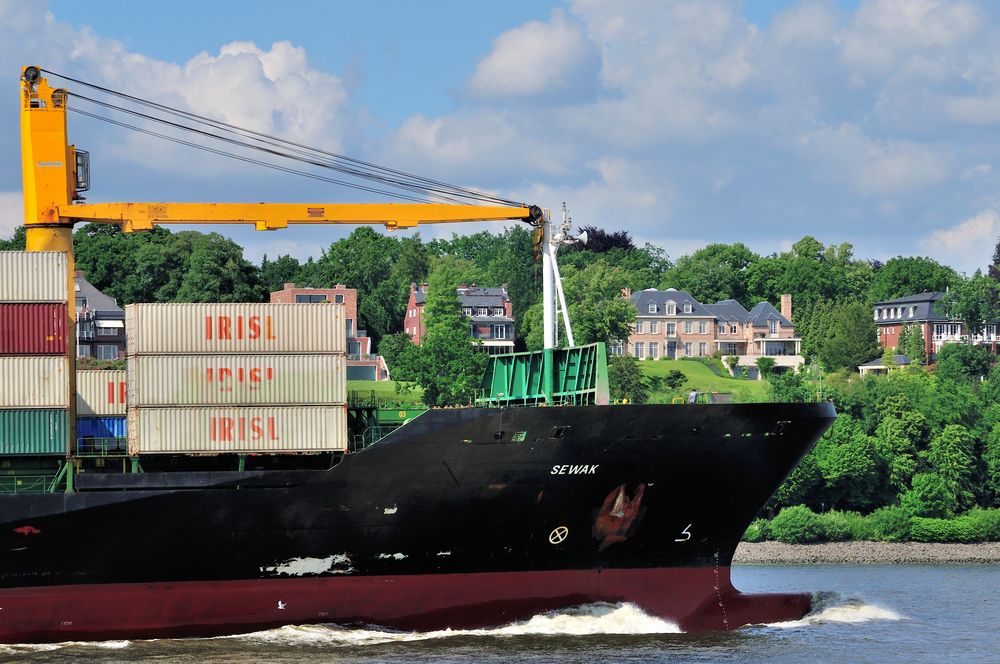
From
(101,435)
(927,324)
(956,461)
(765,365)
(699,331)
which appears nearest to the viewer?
(101,435)

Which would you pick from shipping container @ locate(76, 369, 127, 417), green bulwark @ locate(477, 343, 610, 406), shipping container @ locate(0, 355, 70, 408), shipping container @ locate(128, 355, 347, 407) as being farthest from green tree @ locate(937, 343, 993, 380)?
shipping container @ locate(0, 355, 70, 408)

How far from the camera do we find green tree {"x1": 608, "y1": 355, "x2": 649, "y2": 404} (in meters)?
117

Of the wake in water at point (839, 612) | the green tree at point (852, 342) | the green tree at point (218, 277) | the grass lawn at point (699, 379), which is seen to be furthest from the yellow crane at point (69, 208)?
the green tree at point (852, 342)

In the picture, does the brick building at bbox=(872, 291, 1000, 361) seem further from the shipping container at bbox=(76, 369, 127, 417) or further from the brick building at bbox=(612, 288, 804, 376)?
the shipping container at bbox=(76, 369, 127, 417)

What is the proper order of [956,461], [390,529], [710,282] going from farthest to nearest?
1. [710,282]
2. [956,461]
3. [390,529]

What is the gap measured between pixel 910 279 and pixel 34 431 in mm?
155971

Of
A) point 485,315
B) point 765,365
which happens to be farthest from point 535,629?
point 485,315

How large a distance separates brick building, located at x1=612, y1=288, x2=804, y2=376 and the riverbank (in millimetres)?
78386

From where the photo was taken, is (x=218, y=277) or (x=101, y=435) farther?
(x=218, y=277)

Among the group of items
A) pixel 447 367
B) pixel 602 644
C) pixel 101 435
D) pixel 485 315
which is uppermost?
pixel 485 315

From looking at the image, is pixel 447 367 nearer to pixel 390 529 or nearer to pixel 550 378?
pixel 550 378

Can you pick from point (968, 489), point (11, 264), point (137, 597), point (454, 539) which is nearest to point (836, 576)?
point (968, 489)

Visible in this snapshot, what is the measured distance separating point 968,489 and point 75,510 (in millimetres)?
67476

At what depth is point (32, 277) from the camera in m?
44.9
